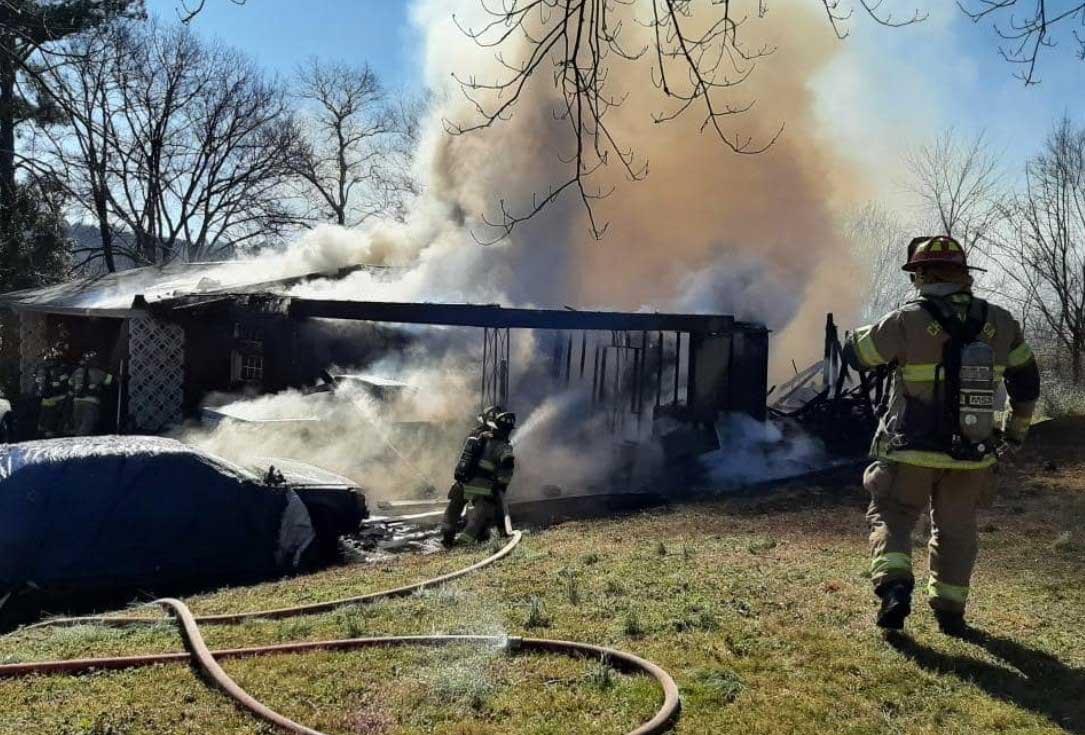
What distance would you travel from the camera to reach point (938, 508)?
4.00m

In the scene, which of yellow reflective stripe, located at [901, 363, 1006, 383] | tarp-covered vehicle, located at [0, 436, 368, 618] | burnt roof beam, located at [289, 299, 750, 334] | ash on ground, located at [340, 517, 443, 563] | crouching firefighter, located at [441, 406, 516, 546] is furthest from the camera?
burnt roof beam, located at [289, 299, 750, 334]

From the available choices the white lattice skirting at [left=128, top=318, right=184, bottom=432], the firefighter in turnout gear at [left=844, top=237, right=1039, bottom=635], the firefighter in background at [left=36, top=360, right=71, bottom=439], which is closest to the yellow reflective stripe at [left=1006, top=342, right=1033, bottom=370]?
the firefighter in turnout gear at [left=844, top=237, right=1039, bottom=635]

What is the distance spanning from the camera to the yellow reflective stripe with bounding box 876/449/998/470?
386cm

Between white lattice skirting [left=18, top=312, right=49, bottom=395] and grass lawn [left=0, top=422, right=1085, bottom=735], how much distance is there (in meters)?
16.7

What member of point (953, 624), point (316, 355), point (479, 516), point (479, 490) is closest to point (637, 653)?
point (953, 624)

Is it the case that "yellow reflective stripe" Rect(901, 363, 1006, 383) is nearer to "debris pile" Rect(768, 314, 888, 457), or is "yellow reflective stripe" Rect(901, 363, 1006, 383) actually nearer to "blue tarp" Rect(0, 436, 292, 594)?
"blue tarp" Rect(0, 436, 292, 594)

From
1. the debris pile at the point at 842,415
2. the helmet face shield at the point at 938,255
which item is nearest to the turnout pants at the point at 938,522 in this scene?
the helmet face shield at the point at 938,255

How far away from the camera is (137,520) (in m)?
6.46

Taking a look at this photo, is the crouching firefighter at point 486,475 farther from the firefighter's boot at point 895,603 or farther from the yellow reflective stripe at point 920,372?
the yellow reflective stripe at point 920,372

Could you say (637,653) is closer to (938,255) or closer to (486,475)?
(938,255)

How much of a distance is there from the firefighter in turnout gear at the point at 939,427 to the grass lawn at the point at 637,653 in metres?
0.30

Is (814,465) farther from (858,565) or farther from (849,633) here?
(849,633)

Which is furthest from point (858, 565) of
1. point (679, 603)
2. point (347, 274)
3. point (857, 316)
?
point (857, 316)

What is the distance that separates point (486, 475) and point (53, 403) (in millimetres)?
11004
